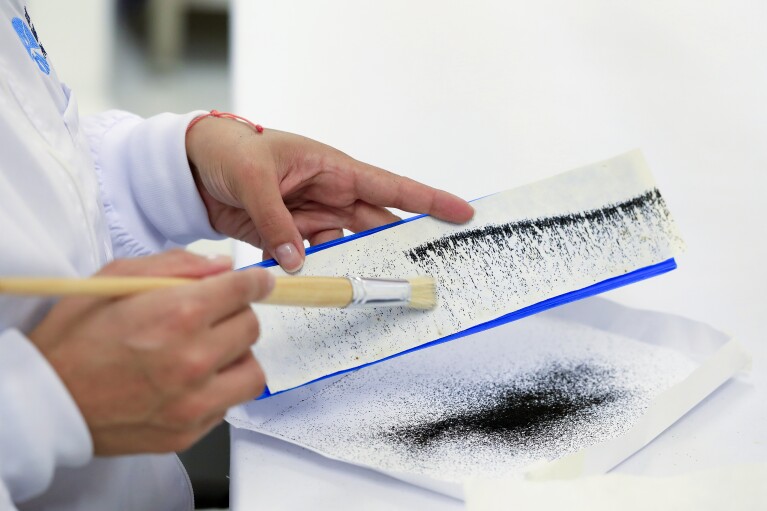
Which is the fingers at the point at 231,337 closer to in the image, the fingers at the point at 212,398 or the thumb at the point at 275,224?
the fingers at the point at 212,398

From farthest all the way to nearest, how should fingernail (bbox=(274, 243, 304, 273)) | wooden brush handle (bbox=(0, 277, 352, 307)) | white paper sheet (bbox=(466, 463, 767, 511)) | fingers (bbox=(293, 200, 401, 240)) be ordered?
1. fingers (bbox=(293, 200, 401, 240))
2. fingernail (bbox=(274, 243, 304, 273))
3. white paper sheet (bbox=(466, 463, 767, 511))
4. wooden brush handle (bbox=(0, 277, 352, 307))

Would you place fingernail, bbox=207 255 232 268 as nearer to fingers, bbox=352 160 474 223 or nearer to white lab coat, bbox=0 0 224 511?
white lab coat, bbox=0 0 224 511

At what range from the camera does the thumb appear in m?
0.56

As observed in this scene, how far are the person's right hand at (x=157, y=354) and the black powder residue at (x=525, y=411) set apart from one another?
18 cm

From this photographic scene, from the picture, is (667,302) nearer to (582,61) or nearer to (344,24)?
(582,61)

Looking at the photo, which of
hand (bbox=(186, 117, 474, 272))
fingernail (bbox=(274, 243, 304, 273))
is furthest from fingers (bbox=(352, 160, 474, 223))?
fingernail (bbox=(274, 243, 304, 273))

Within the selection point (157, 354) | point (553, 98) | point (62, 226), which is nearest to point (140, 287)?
point (157, 354)

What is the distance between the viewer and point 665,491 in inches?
18.0

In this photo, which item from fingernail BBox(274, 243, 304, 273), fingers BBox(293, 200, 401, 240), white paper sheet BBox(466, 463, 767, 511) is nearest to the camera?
white paper sheet BBox(466, 463, 767, 511)

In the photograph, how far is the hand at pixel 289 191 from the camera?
22.7 inches

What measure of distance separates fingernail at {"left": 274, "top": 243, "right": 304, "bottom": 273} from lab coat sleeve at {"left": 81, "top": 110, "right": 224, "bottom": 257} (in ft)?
0.44

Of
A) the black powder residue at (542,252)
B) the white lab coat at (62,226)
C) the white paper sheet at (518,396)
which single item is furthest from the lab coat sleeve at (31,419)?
the black powder residue at (542,252)

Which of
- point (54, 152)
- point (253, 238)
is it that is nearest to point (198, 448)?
point (253, 238)

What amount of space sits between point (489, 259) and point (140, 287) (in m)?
0.30
